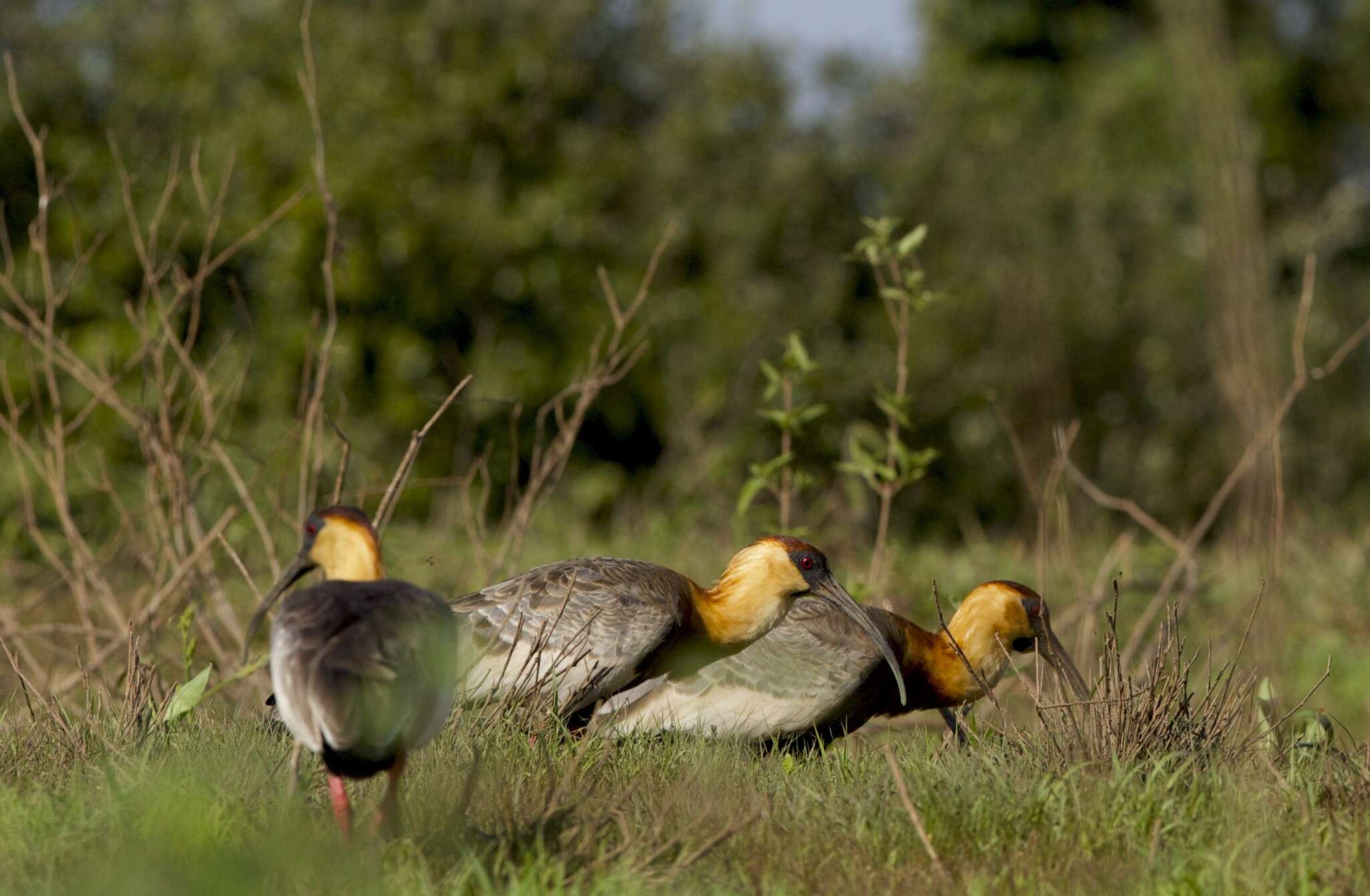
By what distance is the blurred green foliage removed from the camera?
15.9m

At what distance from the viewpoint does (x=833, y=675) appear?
6391 millimetres

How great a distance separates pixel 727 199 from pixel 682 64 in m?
1.90

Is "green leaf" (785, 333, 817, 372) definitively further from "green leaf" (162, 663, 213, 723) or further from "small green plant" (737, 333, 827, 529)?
"green leaf" (162, 663, 213, 723)

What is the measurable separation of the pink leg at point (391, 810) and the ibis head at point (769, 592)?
2.38 m

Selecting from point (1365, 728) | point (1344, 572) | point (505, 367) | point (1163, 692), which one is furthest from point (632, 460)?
point (1163, 692)

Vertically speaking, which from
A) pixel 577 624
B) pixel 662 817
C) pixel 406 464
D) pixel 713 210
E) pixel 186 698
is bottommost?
pixel 713 210

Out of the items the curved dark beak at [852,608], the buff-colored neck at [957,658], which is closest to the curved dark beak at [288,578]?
the curved dark beak at [852,608]

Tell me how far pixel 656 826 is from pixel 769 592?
6.98 feet

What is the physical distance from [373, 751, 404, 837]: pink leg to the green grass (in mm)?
41

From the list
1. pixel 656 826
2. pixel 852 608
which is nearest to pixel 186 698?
pixel 656 826

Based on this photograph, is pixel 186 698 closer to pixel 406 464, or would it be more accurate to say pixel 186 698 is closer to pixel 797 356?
pixel 406 464

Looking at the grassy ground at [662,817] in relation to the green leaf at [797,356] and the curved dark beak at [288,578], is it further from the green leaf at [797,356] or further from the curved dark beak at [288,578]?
the green leaf at [797,356]

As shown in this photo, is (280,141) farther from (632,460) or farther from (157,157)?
(632,460)

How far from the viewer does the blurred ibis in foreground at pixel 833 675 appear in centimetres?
638
